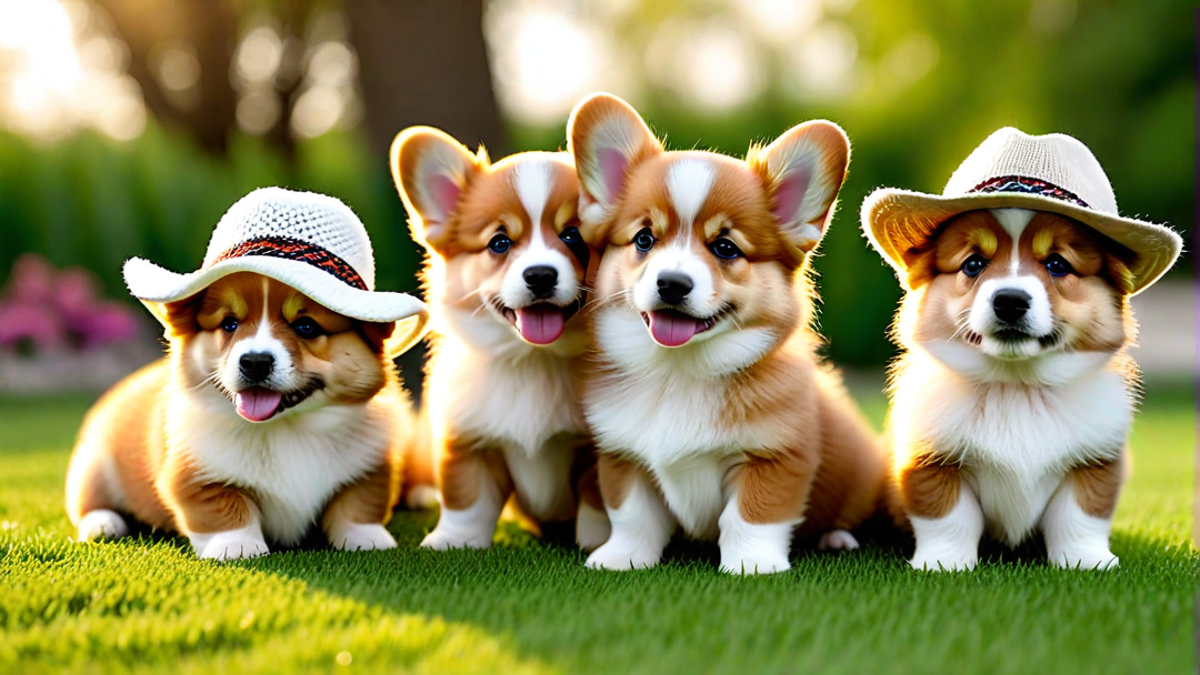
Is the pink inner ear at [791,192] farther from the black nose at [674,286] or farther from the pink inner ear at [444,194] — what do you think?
the pink inner ear at [444,194]

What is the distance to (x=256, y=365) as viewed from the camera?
2969 millimetres

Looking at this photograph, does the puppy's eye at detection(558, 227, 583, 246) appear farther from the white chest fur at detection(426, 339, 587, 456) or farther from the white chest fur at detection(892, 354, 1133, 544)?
the white chest fur at detection(892, 354, 1133, 544)

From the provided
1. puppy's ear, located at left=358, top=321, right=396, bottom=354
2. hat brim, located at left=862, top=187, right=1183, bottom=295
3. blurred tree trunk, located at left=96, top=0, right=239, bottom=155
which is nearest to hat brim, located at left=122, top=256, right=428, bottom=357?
puppy's ear, located at left=358, top=321, right=396, bottom=354

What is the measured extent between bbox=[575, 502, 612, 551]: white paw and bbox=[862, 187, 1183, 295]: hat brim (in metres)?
1.18

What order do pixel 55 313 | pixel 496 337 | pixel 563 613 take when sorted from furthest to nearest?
pixel 55 313 < pixel 496 337 < pixel 563 613

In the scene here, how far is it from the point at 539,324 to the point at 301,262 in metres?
0.71

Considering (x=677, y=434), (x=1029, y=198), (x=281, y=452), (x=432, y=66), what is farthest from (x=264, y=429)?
(x=432, y=66)

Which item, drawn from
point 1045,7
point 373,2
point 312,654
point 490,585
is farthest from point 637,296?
point 1045,7

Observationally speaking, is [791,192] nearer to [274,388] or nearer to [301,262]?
[301,262]

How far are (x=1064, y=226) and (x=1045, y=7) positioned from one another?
38.1 feet

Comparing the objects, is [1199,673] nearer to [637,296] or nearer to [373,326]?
[637,296]

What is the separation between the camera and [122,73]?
13.1m

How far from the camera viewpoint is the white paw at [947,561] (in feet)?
9.51

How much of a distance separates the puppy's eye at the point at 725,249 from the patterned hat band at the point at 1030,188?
69cm
